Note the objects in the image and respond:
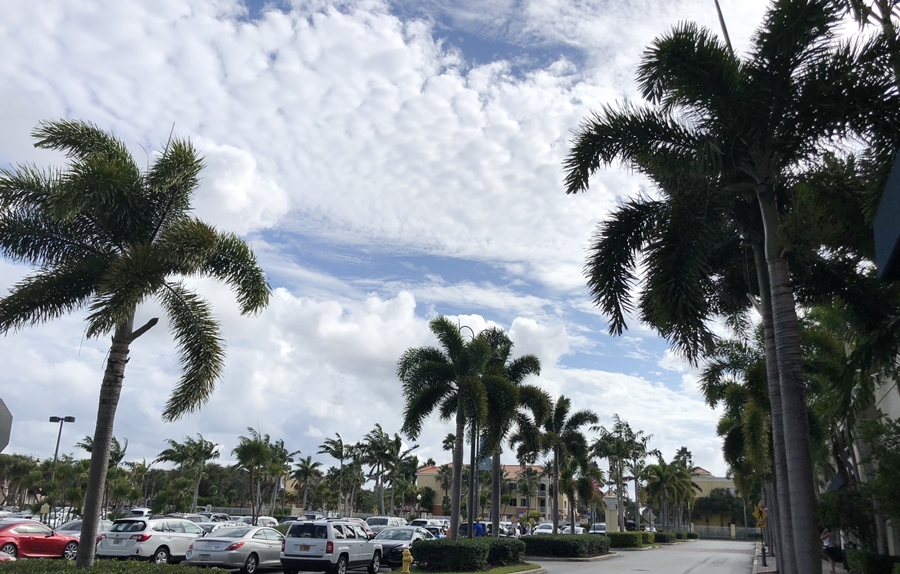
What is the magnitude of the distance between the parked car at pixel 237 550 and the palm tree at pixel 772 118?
47.2 feet

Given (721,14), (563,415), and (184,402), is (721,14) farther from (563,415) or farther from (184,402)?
(563,415)

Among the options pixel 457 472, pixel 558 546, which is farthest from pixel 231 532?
pixel 558 546

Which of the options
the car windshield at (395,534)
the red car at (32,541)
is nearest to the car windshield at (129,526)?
the red car at (32,541)

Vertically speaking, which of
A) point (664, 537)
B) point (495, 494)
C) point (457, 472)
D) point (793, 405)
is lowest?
point (664, 537)

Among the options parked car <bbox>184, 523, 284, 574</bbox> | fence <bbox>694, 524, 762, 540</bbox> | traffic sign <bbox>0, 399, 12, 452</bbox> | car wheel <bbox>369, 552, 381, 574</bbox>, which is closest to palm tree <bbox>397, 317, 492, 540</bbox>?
car wheel <bbox>369, 552, 381, 574</bbox>

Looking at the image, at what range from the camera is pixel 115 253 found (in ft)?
45.1

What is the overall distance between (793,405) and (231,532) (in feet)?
52.8

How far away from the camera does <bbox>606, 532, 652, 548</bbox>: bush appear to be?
4716 cm

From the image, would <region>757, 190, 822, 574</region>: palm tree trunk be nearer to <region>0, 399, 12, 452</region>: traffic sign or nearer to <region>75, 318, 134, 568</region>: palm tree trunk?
<region>0, 399, 12, 452</region>: traffic sign

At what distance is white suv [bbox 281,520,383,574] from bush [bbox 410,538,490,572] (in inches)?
89.9

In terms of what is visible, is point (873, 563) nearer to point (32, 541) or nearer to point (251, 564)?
point (251, 564)

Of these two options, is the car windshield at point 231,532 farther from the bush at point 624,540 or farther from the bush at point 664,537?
the bush at point 664,537

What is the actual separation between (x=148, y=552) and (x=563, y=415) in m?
→ 26.0

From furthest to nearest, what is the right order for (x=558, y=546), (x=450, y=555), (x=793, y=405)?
→ (x=558, y=546)
(x=450, y=555)
(x=793, y=405)
